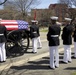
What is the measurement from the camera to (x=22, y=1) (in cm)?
3881

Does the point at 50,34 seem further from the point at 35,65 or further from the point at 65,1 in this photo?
the point at 65,1

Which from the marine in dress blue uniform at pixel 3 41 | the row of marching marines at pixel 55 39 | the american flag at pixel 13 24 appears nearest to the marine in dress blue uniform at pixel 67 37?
the row of marching marines at pixel 55 39

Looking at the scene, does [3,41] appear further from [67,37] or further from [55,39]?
[67,37]

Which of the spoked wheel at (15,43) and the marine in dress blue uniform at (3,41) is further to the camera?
the spoked wheel at (15,43)

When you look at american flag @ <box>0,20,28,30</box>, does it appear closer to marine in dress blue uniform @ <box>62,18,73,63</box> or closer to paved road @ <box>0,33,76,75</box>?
paved road @ <box>0,33,76,75</box>

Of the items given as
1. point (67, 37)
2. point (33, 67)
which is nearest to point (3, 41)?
point (33, 67)

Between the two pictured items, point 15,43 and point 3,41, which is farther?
point 15,43

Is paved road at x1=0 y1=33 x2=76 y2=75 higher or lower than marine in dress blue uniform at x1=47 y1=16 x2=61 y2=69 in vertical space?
lower

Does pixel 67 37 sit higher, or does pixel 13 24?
pixel 13 24

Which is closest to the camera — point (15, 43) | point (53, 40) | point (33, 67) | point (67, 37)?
point (53, 40)

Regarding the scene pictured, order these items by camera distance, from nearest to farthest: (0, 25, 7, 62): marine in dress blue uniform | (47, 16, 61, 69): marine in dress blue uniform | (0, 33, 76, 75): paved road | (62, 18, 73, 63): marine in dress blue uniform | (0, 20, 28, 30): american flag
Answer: (0, 33, 76, 75): paved road → (47, 16, 61, 69): marine in dress blue uniform → (62, 18, 73, 63): marine in dress blue uniform → (0, 25, 7, 62): marine in dress blue uniform → (0, 20, 28, 30): american flag

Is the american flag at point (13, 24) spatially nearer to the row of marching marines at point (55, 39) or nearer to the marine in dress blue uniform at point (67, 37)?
the row of marching marines at point (55, 39)

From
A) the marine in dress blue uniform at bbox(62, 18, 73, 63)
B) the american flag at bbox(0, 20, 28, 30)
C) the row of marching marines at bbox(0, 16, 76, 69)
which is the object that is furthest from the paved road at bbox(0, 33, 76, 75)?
the american flag at bbox(0, 20, 28, 30)

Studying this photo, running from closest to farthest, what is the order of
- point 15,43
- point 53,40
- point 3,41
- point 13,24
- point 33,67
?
point 53,40, point 33,67, point 3,41, point 13,24, point 15,43
